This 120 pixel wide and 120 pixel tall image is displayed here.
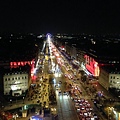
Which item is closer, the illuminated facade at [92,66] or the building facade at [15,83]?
the building facade at [15,83]

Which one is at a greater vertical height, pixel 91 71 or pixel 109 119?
pixel 91 71

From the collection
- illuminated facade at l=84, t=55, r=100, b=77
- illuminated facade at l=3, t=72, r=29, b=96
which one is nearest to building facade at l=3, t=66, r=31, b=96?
illuminated facade at l=3, t=72, r=29, b=96

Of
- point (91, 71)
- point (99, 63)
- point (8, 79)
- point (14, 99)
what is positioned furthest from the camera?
point (91, 71)

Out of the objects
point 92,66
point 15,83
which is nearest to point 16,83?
point 15,83

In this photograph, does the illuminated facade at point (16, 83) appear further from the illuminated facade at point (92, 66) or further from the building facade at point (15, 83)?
the illuminated facade at point (92, 66)

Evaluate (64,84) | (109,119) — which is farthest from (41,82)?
(109,119)

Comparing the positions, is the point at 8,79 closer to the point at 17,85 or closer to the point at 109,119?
the point at 17,85

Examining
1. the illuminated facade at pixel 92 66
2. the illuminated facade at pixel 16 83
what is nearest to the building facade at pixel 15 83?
the illuminated facade at pixel 16 83
